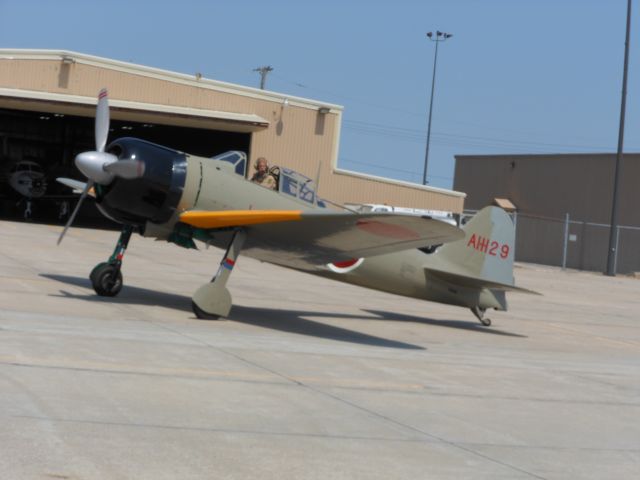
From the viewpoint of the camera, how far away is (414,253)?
12758 mm

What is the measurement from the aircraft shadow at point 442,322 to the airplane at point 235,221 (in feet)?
3.41

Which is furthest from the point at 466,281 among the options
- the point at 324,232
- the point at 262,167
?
the point at 262,167

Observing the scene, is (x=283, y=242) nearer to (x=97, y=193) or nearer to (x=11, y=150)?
(x=97, y=193)

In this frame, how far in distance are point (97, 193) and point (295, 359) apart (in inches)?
144

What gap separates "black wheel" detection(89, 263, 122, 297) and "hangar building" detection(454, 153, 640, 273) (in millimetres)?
32140

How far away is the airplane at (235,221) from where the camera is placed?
1015 centimetres

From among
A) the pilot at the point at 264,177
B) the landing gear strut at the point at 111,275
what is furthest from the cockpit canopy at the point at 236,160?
the landing gear strut at the point at 111,275

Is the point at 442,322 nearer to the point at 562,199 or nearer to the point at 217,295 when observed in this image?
the point at 217,295

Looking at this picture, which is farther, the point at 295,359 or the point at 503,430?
the point at 295,359

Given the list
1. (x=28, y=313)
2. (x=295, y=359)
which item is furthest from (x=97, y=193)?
(x=295, y=359)

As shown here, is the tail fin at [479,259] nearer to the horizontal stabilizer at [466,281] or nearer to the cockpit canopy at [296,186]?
the horizontal stabilizer at [466,281]

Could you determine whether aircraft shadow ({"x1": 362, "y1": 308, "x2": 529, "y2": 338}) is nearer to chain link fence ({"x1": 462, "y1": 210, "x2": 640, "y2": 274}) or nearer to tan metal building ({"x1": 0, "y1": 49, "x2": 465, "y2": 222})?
tan metal building ({"x1": 0, "y1": 49, "x2": 465, "y2": 222})

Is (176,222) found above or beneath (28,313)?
above

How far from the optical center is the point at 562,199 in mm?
51469
